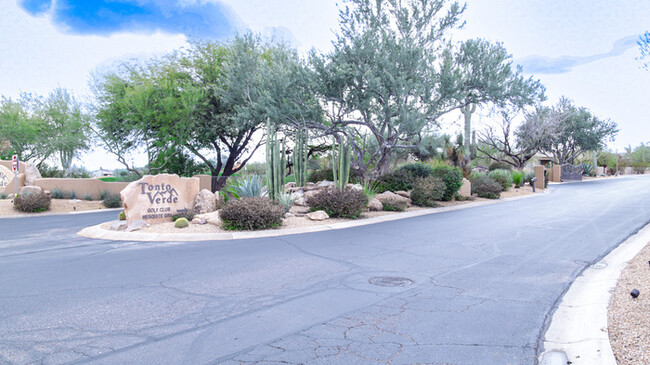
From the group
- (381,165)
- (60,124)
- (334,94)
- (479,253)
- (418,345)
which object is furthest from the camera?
(60,124)

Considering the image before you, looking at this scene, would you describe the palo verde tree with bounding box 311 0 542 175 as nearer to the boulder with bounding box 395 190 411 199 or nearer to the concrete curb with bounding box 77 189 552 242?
the boulder with bounding box 395 190 411 199

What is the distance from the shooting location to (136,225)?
12508 mm

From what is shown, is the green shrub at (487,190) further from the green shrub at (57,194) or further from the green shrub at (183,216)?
the green shrub at (57,194)

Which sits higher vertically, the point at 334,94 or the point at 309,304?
the point at 334,94

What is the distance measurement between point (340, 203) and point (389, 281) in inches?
323

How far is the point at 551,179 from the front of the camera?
47.9m

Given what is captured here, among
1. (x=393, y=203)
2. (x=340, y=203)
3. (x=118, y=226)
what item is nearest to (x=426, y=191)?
(x=393, y=203)

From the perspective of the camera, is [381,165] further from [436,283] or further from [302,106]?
[436,283]

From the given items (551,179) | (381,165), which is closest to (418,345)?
(381,165)

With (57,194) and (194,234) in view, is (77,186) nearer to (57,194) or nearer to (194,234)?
(57,194)

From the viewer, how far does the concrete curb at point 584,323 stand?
13.2ft

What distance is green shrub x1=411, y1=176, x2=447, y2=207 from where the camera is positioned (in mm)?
18625

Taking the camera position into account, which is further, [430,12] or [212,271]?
[430,12]

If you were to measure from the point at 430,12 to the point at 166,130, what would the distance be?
16894 mm
